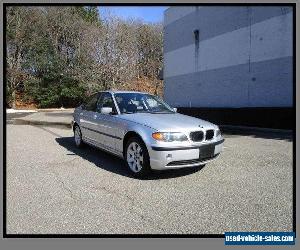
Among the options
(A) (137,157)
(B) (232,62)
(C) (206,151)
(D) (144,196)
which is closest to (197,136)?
(C) (206,151)

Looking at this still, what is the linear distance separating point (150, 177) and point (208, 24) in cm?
1506

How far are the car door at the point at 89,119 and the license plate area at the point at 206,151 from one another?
270 centimetres

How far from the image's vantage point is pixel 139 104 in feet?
22.1

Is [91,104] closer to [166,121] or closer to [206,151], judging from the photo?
[166,121]

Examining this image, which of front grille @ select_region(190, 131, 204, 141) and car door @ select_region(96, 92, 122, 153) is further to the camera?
car door @ select_region(96, 92, 122, 153)

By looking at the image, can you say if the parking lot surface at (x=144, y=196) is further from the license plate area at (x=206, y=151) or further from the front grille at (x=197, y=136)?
Result: the front grille at (x=197, y=136)

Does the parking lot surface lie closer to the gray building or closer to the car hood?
the car hood

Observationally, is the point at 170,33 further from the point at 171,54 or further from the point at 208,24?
the point at 208,24

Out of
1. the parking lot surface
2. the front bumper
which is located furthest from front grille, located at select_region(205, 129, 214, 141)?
the parking lot surface

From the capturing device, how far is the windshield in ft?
21.4

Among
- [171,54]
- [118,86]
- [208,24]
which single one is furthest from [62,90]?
[208,24]

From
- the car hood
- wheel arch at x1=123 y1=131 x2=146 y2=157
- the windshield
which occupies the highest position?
the windshield

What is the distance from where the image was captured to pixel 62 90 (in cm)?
3747

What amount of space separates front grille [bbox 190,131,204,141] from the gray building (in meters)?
8.63
